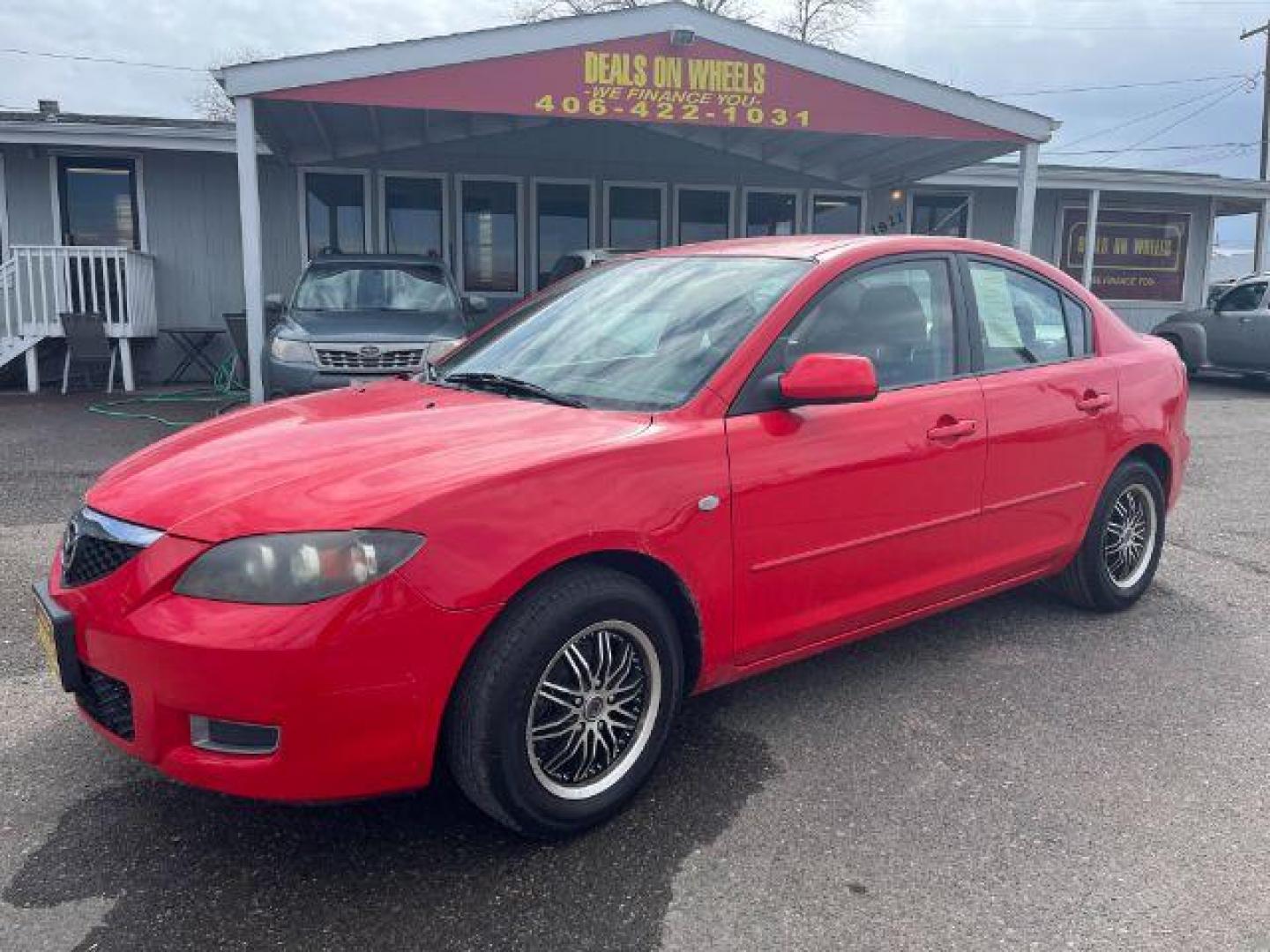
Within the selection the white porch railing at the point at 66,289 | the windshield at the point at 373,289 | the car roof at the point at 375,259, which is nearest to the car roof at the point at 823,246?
the windshield at the point at 373,289

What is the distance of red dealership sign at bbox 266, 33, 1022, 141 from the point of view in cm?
929

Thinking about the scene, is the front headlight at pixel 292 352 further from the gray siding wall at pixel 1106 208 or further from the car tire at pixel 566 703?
the gray siding wall at pixel 1106 208

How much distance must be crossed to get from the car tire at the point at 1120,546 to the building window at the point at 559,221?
11.1 meters

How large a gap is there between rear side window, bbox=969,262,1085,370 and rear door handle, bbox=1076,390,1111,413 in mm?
181

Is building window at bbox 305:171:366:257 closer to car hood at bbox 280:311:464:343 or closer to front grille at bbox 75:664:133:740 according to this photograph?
car hood at bbox 280:311:464:343

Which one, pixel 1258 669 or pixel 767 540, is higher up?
pixel 767 540

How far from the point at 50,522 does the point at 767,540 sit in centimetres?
481

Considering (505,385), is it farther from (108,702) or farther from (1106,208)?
(1106,208)

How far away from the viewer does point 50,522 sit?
5.89m

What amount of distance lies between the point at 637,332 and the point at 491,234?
1188 centimetres

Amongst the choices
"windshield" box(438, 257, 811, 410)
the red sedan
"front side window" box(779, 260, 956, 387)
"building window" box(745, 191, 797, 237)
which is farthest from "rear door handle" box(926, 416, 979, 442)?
"building window" box(745, 191, 797, 237)

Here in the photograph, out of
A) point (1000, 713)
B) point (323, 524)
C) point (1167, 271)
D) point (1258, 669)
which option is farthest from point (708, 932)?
point (1167, 271)

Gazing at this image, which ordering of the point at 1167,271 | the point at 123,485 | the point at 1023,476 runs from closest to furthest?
the point at 123,485
the point at 1023,476
the point at 1167,271

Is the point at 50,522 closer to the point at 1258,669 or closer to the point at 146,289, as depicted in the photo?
the point at 1258,669
